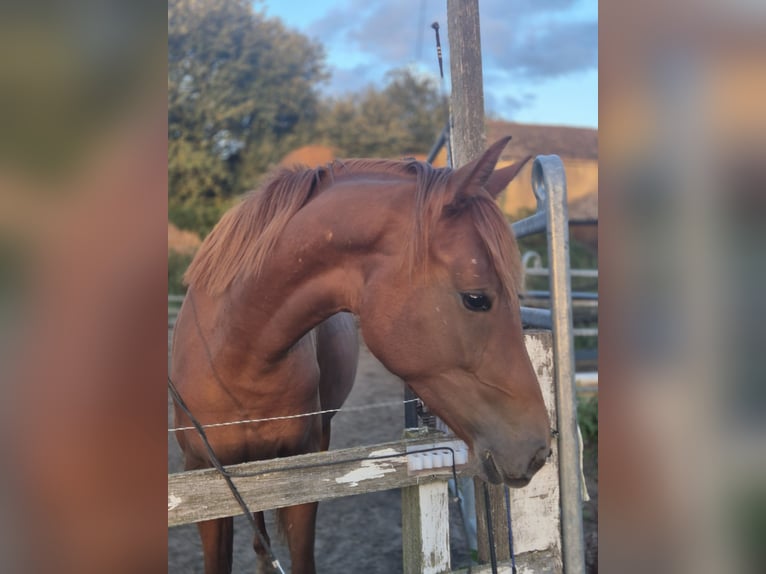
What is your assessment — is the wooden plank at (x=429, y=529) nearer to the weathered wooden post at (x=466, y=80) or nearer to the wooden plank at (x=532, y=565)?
the wooden plank at (x=532, y=565)

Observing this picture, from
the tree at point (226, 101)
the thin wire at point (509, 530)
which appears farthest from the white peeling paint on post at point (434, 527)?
the tree at point (226, 101)

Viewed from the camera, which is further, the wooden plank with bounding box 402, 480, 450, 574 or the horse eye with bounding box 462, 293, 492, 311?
the wooden plank with bounding box 402, 480, 450, 574

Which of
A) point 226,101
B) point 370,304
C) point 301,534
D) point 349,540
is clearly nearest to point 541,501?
point 370,304

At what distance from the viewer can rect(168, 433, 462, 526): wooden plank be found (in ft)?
4.67

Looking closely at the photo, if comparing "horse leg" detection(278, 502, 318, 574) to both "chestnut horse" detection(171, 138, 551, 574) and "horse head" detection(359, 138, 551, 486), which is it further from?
"horse head" detection(359, 138, 551, 486)

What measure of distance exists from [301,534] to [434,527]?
0.71 meters

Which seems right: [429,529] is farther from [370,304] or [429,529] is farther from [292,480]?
[370,304]

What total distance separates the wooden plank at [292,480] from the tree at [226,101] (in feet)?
56.4

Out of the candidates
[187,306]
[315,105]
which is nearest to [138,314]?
[187,306]

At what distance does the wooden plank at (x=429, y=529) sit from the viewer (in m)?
1.66

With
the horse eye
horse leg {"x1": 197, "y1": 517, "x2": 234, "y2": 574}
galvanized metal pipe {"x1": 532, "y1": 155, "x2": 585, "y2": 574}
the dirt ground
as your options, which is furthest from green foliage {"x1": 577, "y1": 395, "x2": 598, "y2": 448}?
galvanized metal pipe {"x1": 532, "y1": 155, "x2": 585, "y2": 574}

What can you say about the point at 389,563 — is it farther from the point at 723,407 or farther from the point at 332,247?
the point at 723,407

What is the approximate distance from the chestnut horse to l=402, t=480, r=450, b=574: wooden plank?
38 centimetres

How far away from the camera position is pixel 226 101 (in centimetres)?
1955
